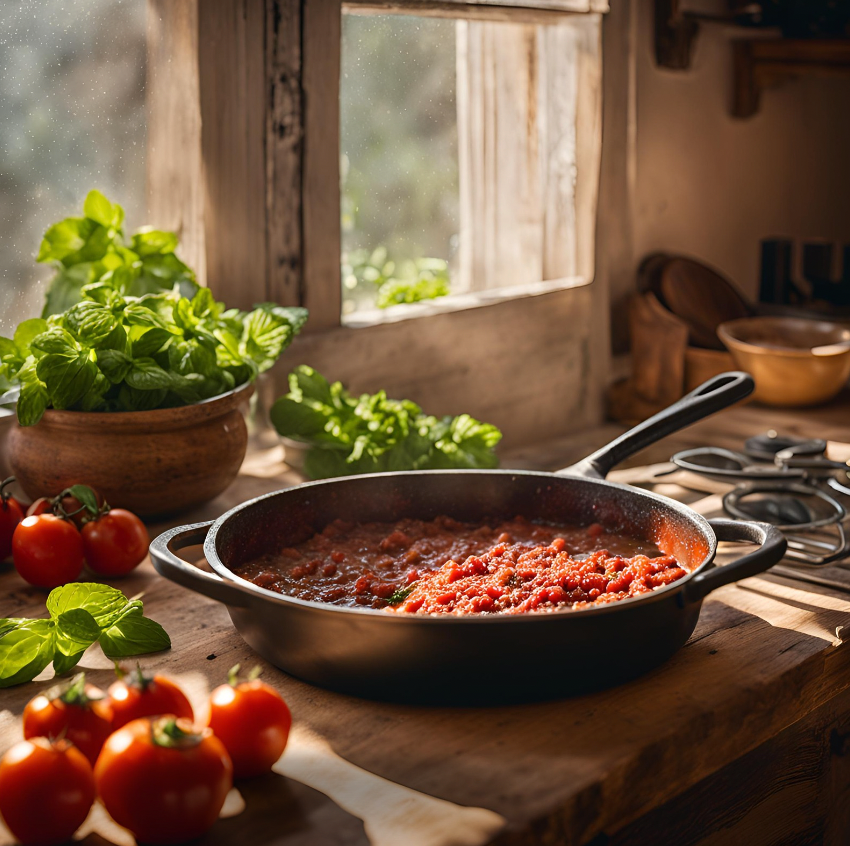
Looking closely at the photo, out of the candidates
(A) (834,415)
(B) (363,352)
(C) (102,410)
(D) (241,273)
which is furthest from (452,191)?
(C) (102,410)

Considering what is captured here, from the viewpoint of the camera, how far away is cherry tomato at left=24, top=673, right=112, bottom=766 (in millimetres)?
963

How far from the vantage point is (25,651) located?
3.91ft

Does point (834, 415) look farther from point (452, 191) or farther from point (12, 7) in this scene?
point (12, 7)

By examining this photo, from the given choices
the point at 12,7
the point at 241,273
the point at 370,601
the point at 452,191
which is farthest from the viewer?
the point at 452,191

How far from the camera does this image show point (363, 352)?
7.54 ft

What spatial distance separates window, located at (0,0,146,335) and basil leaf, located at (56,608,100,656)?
944 millimetres

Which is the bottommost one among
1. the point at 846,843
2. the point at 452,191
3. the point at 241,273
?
the point at 846,843

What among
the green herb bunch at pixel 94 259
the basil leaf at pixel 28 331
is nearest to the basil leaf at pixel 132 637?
the basil leaf at pixel 28 331

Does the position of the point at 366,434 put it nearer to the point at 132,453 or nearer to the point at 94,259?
the point at 132,453

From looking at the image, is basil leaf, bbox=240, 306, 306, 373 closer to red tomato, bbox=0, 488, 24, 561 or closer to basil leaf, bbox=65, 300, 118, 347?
basil leaf, bbox=65, 300, 118, 347

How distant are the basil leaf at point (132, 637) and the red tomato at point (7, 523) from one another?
0.39m

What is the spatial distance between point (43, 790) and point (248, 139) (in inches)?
56.8

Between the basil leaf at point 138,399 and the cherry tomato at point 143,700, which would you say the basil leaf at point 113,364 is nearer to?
the basil leaf at point 138,399

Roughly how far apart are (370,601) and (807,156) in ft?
10.4
